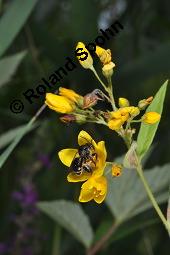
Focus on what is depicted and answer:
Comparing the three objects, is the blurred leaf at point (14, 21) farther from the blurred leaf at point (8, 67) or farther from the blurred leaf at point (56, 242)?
the blurred leaf at point (56, 242)

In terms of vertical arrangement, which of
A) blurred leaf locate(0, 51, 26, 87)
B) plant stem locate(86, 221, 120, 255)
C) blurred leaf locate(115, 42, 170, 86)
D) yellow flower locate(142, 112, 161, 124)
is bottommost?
plant stem locate(86, 221, 120, 255)

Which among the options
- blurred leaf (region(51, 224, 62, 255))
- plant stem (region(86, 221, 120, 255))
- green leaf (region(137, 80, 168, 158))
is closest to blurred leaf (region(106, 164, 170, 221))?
plant stem (region(86, 221, 120, 255))

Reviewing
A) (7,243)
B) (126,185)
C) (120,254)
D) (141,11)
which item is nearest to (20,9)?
(126,185)

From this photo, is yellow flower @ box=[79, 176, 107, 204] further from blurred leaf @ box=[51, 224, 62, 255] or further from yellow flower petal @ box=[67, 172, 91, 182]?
blurred leaf @ box=[51, 224, 62, 255]

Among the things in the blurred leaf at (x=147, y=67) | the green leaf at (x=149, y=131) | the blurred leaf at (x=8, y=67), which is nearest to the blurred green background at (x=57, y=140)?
the blurred leaf at (x=147, y=67)

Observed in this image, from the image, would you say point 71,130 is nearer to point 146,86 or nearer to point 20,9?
point 146,86
